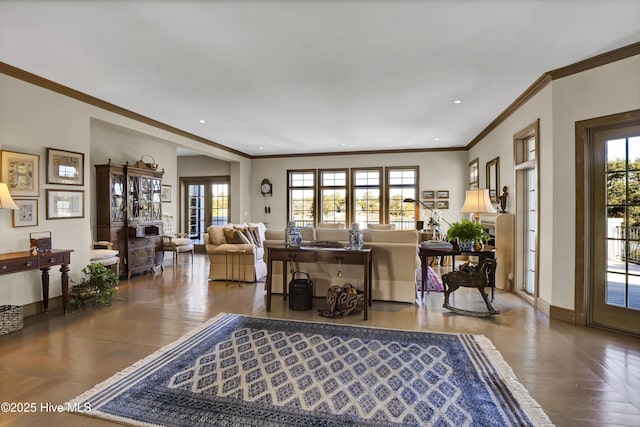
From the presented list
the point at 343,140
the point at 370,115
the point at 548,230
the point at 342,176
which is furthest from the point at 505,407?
the point at 342,176

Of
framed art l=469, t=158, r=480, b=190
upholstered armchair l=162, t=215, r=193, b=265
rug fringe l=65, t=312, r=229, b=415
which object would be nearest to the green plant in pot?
rug fringe l=65, t=312, r=229, b=415

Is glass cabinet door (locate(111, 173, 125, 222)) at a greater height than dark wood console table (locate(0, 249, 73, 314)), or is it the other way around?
glass cabinet door (locate(111, 173, 125, 222))

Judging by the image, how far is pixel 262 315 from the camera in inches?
148

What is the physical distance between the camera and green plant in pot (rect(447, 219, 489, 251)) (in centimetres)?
397

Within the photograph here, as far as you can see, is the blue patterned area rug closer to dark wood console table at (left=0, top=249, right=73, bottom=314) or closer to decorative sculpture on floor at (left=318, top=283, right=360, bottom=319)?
decorative sculpture on floor at (left=318, top=283, right=360, bottom=319)

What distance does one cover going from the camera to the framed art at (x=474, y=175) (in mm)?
6969

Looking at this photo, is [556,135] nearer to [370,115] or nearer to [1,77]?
[370,115]

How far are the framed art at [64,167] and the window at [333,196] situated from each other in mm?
5759

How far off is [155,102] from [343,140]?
391 centimetres

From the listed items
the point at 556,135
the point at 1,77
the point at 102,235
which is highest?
the point at 1,77

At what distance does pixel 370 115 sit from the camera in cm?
523

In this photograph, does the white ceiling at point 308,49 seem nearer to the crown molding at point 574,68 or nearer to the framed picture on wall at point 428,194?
the crown molding at point 574,68

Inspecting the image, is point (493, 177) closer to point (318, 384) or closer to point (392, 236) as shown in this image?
point (392, 236)

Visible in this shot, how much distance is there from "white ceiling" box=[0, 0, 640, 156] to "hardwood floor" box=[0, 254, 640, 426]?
274 cm
